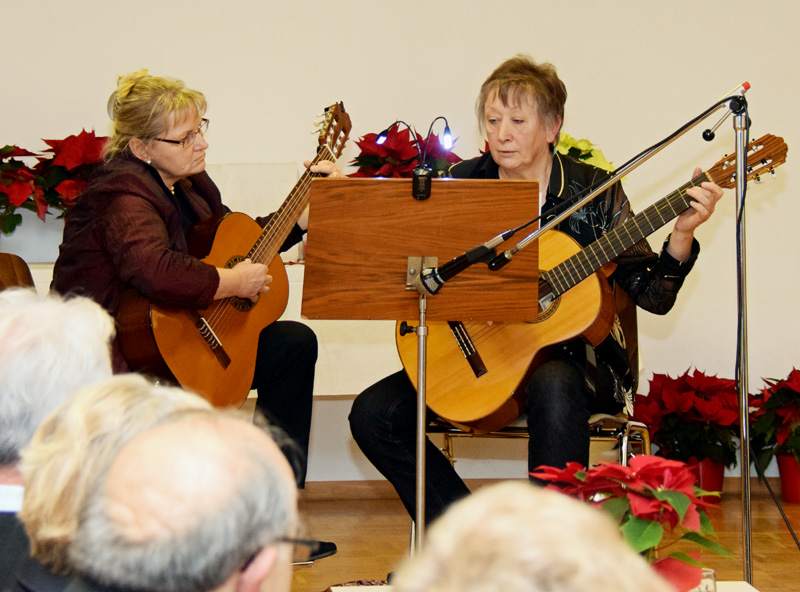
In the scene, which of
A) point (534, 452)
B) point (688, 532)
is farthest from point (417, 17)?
point (688, 532)

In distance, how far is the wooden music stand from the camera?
1893 mm

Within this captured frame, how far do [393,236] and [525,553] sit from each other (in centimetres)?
141

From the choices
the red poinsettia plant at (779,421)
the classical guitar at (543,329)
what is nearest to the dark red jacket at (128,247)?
the classical guitar at (543,329)

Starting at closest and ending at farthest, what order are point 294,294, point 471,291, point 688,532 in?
point 688,532 < point 471,291 < point 294,294

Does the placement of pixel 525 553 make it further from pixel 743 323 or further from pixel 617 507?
pixel 743 323

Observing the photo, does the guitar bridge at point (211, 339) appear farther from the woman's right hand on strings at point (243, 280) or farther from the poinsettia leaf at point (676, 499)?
the poinsettia leaf at point (676, 499)

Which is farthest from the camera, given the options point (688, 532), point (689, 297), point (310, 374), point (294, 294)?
point (689, 297)

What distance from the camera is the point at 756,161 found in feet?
7.30

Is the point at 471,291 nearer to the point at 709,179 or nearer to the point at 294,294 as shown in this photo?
the point at 709,179

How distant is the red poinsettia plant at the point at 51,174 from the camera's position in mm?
3082

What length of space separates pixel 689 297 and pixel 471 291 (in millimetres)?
2101

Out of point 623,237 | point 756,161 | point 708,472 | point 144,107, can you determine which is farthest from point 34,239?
point 708,472

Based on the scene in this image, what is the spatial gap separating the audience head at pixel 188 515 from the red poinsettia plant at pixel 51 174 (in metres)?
2.52

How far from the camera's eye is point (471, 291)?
1.94 m
